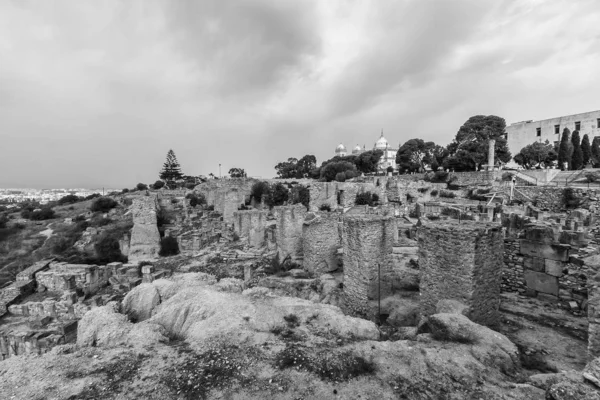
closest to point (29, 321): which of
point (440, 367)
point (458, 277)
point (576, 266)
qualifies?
point (440, 367)

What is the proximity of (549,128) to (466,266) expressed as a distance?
219 ft

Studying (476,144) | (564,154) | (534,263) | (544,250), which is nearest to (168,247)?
(534,263)

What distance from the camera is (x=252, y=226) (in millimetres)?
16328

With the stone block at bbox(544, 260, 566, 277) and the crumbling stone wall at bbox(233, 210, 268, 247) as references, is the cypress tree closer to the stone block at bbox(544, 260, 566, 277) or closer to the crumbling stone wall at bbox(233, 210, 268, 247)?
the stone block at bbox(544, 260, 566, 277)

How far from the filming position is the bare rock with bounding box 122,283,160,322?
6.68 metres

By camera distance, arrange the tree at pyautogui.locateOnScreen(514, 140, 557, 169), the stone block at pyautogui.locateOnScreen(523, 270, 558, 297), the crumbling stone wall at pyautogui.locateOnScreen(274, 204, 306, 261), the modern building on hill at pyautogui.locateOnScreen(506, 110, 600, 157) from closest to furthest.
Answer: the stone block at pyautogui.locateOnScreen(523, 270, 558, 297) → the crumbling stone wall at pyautogui.locateOnScreen(274, 204, 306, 261) → the tree at pyautogui.locateOnScreen(514, 140, 557, 169) → the modern building on hill at pyautogui.locateOnScreen(506, 110, 600, 157)

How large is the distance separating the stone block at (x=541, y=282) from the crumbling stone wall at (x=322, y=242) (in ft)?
20.0

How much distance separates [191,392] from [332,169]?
51.9 meters

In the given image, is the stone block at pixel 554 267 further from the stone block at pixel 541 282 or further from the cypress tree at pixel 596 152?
the cypress tree at pixel 596 152

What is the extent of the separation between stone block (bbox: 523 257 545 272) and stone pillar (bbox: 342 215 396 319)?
3927 mm

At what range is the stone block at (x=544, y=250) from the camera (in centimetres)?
697

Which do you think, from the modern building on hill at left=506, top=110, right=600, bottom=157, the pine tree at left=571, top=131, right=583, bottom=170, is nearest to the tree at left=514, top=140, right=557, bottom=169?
the pine tree at left=571, top=131, right=583, bottom=170

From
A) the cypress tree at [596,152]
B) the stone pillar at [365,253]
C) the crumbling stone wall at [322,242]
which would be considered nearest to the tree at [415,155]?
the cypress tree at [596,152]

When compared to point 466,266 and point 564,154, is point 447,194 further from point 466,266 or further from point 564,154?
point 466,266
